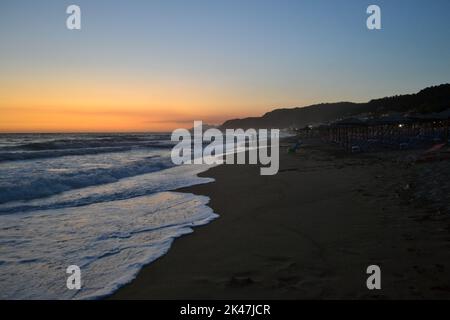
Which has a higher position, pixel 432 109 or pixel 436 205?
pixel 432 109

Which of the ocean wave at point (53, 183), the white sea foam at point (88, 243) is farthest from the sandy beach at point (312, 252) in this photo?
the ocean wave at point (53, 183)

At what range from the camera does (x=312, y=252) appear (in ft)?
17.7

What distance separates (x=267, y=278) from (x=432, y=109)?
39.4m

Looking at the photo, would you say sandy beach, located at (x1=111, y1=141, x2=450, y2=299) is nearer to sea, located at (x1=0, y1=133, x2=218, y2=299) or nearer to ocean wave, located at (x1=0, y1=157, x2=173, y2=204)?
sea, located at (x1=0, y1=133, x2=218, y2=299)

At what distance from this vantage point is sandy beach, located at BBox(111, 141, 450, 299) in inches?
164

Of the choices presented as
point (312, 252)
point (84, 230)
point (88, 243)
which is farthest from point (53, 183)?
point (312, 252)

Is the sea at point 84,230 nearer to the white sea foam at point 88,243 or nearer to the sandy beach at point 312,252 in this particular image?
the white sea foam at point 88,243

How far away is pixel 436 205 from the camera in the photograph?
740cm

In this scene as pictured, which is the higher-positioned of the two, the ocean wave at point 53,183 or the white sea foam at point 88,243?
the ocean wave at point 53,183

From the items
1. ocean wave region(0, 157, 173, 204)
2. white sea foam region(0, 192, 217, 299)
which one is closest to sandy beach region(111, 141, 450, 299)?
white sea foam region(0, 192, 217, 299)

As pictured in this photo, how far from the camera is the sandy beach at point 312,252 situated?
164 inches

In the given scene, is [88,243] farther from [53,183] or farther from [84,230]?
[53,183]
